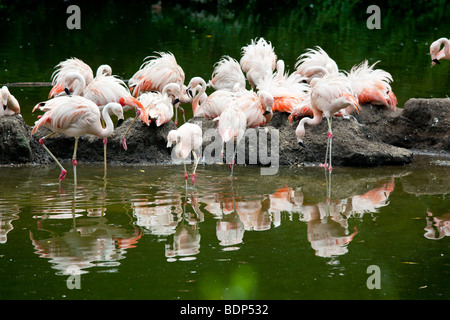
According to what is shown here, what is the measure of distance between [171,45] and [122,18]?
8.06m

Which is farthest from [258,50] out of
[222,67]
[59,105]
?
[59,105]

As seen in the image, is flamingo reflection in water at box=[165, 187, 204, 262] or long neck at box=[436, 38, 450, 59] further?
long neck at box=[436, 38, 450, 59]

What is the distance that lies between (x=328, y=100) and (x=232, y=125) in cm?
119

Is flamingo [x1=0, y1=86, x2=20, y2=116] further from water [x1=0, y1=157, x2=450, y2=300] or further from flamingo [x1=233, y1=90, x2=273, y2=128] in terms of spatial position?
flamingo [x1=233, y1=90, x2=273, y2=128]

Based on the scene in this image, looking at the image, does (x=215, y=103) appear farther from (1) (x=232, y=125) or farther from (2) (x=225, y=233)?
(2) (x=225, y=233)

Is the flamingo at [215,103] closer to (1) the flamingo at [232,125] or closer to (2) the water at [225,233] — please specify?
(1) the flamingo at [232,125]

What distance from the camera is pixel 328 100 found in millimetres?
7754

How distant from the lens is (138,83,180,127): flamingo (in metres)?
8.19

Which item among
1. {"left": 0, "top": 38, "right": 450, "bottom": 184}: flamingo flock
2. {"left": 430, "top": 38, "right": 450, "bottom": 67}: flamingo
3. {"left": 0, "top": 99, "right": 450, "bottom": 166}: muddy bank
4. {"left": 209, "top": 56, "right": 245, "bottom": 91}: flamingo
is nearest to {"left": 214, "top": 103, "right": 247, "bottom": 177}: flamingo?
{"left": 0, "top": 38, "right": 450, "bottom": 184}: flamingo flock

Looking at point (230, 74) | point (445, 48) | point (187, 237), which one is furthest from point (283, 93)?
Answer: point (187, 237)

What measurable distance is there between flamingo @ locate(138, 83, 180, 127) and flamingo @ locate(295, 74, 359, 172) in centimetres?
159

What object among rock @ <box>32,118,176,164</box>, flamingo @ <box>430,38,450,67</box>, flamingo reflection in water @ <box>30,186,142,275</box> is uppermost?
flamingo @ <box>430,38,450,67</box>

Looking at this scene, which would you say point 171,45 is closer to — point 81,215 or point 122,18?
point 122,18

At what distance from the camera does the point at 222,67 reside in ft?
32.0
